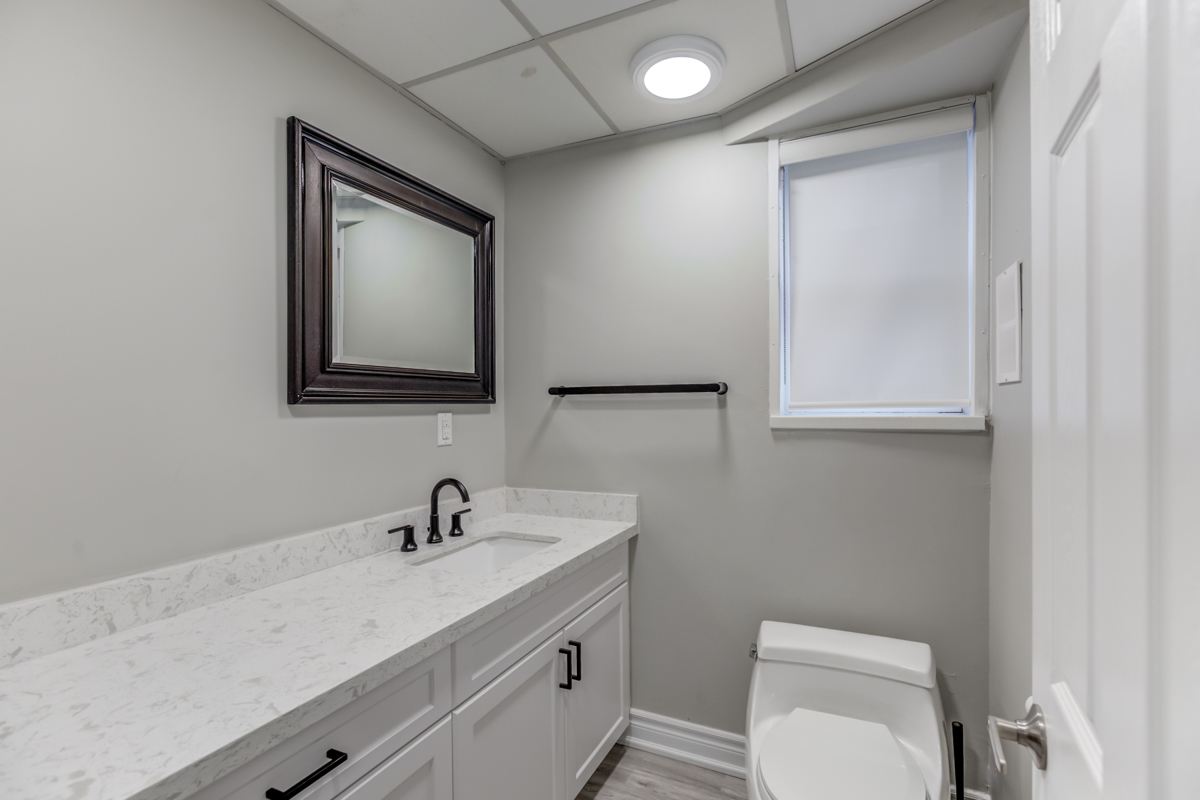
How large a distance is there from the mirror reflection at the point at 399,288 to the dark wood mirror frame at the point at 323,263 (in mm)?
28

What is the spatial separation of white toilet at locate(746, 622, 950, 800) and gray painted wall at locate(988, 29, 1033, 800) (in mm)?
179

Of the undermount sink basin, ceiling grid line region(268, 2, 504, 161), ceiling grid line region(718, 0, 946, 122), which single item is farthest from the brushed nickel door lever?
ceiling grid line region(268, 2, 504, 161)

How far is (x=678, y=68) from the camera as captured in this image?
1.62 metres

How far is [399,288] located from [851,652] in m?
1.76

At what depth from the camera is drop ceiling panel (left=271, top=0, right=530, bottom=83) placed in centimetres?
140

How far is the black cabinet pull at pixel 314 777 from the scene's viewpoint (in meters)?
0.80

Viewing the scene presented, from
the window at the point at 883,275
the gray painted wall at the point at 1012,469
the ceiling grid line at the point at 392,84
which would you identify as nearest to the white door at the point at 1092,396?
the gray painted wall at the point at 1012,469

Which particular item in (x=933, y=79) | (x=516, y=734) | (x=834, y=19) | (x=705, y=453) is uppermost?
(x=834, y=19)

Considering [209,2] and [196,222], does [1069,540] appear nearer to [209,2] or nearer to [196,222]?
[196,222]

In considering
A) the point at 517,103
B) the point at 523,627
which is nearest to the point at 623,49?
the point at 517,103

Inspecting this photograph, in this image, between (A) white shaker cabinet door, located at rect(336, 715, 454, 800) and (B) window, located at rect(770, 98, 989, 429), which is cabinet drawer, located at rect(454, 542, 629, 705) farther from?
(B) window, located at rect(770, 98, 989, 429)

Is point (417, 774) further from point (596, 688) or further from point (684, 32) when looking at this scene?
point (684, 32)

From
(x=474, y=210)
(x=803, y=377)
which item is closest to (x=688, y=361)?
(x=803, y=377)

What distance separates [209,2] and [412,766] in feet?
5.69
